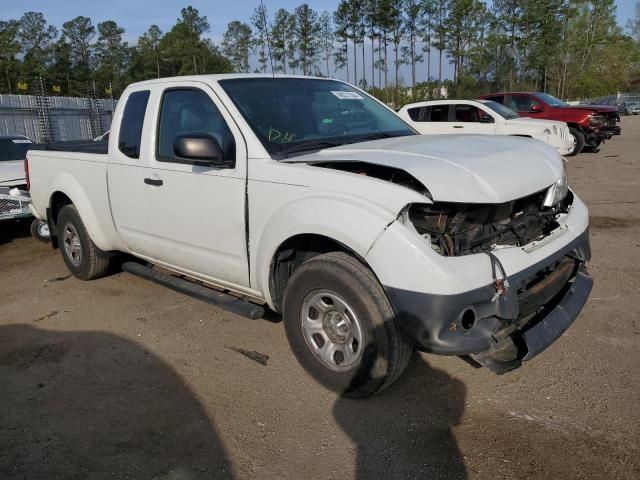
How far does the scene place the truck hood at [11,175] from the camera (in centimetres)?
779

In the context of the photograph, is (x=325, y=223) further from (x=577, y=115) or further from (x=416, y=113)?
(x=577, y=115)

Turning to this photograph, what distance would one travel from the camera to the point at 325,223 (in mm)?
3023

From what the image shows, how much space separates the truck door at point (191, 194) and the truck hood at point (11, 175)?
4.19 m

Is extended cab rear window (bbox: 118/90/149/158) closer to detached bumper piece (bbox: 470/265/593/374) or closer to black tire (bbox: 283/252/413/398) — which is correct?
black tire (bbox: 283/252/413/398)

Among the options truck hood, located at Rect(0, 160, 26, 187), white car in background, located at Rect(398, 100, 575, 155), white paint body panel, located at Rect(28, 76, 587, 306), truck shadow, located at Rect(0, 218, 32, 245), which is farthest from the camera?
white car in background, located at Rect(398, 100, 575, 155)

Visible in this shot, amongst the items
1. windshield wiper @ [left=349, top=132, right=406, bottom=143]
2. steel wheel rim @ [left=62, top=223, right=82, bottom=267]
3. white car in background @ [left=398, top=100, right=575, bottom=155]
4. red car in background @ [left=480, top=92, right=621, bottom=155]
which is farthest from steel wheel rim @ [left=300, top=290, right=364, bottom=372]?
red car in background @ [left=480, top=92, right=621, bottom=155]

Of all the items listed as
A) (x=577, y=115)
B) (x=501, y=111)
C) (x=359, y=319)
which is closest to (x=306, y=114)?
(x=359, y=319)

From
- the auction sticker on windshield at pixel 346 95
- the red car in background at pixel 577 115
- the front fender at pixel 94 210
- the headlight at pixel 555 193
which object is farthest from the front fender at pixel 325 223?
the red car in background at pixel 577 115

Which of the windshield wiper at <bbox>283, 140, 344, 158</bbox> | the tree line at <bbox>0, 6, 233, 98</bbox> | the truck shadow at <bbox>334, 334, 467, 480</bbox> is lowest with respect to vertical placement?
the truck shadow at <bbox>334, 334, 467, 480</bbox>

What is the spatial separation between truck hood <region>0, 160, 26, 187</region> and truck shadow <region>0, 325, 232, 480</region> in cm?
431

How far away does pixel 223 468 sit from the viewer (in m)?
2.73

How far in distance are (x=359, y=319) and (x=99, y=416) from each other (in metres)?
1.67

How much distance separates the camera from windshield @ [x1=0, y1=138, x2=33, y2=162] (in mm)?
9055

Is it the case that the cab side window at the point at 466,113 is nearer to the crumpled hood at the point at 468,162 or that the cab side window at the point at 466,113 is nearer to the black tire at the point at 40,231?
the black tire at the point at 40,231
